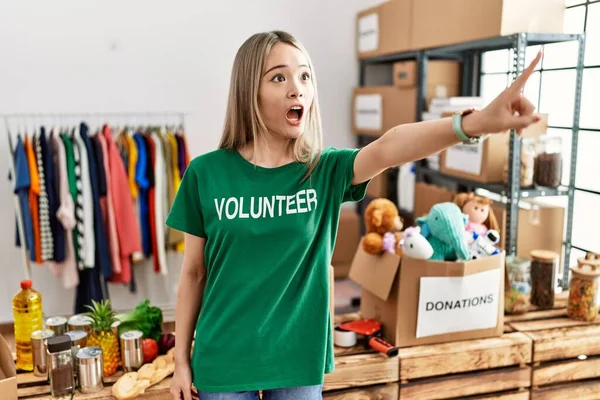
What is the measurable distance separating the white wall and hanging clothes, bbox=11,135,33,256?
0.50 meters

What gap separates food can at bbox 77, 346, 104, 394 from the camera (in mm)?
1590

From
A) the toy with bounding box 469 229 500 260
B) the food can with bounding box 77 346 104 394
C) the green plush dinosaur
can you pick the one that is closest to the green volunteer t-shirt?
the food can with bounding box 77 346 104 394

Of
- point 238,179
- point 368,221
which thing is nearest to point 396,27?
point 368,221

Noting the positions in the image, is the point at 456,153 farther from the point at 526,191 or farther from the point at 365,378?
the point at 365,378

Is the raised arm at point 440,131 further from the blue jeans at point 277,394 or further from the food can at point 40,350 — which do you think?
the food can at point 40,350

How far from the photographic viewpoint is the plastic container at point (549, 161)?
2.45m

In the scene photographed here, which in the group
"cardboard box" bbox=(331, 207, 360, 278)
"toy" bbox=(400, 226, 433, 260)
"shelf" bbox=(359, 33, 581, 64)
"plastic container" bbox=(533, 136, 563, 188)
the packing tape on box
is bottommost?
"cardboard box" bbox=(331, 207, 360, 278)

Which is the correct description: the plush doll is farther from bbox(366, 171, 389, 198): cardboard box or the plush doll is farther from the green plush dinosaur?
bbox(366, 171, 389, 198): cardboard box

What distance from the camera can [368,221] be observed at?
79.6 inches

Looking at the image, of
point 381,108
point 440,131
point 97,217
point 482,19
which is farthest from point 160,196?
point 440,131

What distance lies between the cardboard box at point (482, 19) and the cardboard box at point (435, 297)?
1.10 meters

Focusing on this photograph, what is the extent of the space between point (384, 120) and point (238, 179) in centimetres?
268

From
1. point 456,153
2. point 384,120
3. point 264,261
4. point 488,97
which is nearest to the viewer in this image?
point 264,261

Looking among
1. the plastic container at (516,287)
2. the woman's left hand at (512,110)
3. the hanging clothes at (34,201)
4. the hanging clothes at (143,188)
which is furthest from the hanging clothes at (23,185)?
the woman's left hand at (512,110)
